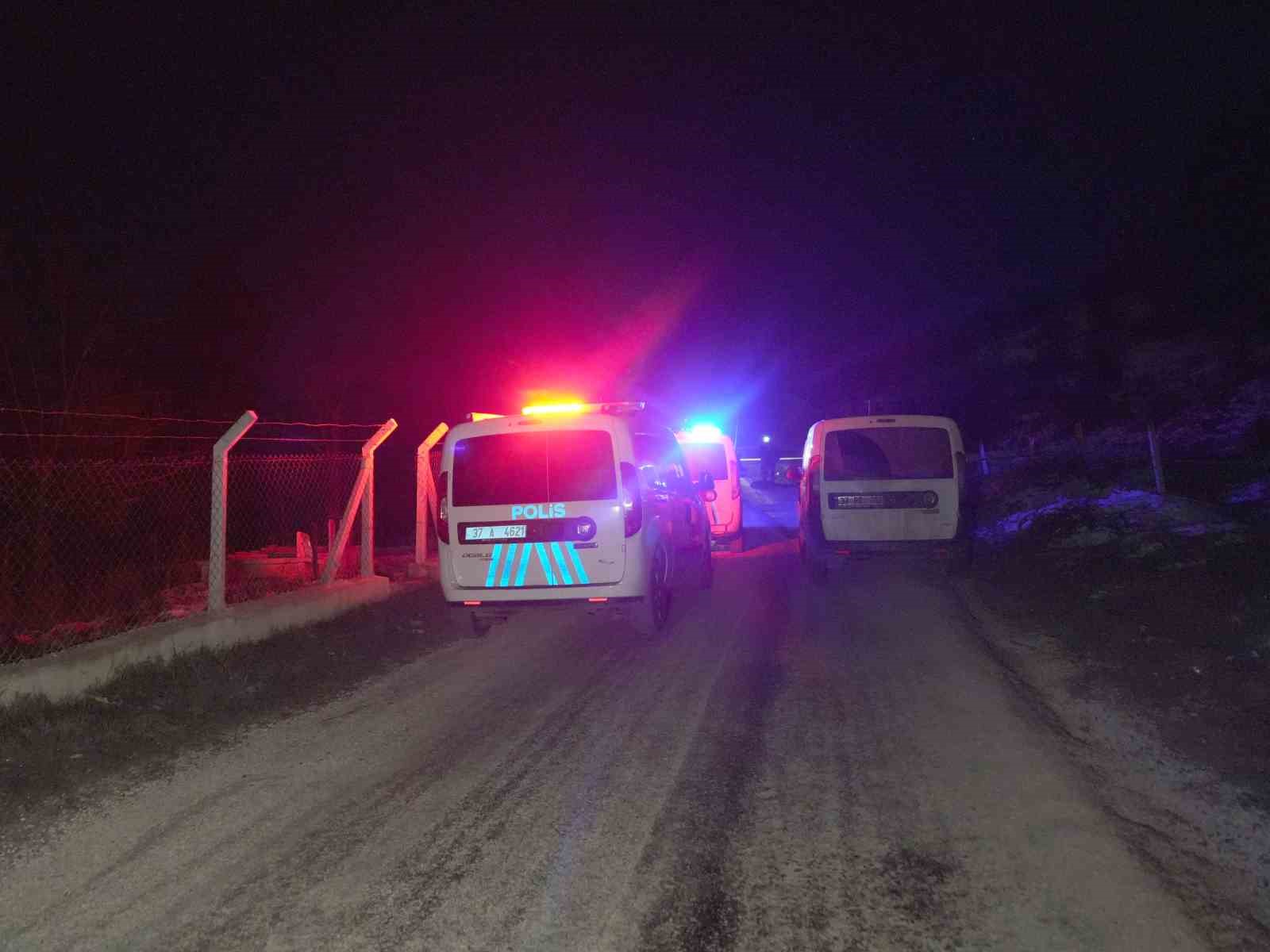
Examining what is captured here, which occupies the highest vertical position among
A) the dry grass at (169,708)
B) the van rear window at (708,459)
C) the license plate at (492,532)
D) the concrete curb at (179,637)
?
the van rear window at (708,459)

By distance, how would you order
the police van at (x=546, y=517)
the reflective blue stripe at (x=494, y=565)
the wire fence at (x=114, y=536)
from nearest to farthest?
the police van at (x=546, y=517) → the reflective blue stripe at (x=494, y=565) → the wire fence at (x=114, y=536)

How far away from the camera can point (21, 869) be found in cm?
382

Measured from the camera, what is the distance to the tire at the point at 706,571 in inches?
455

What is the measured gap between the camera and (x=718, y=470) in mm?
14961

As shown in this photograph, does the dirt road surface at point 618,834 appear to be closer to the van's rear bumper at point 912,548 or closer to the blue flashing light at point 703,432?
the van's rear bumper at point 912,548

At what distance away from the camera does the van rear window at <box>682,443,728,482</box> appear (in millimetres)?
14906

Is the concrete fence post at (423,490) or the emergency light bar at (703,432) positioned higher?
the emergency light bar at (703,432)

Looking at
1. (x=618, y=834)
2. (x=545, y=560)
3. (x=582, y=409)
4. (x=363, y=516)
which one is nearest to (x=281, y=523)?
(x=363, y=516)

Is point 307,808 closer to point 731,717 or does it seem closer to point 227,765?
point 227,765

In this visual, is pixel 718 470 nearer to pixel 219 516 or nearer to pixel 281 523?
pixel 281 523

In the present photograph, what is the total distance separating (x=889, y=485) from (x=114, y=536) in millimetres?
10244

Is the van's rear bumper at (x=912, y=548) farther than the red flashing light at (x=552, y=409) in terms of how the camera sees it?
Yes

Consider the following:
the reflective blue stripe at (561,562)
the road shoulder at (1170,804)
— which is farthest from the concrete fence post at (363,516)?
the road shoulder at (1170,804)

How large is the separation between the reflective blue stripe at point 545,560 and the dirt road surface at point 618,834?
4.12 feet
